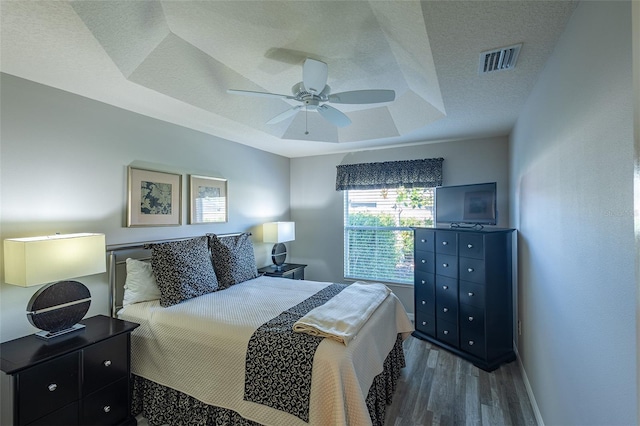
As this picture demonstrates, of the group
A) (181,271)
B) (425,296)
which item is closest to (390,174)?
(425,296)

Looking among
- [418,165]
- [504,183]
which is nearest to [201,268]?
[418,165]

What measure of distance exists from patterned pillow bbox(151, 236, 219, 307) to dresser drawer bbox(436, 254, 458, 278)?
2.43m

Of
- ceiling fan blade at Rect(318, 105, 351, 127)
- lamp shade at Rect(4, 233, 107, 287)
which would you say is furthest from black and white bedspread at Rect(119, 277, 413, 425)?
ceiling fan blade at Rect(318, 105, 351, 127)

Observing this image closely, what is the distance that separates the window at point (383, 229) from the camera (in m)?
4.20

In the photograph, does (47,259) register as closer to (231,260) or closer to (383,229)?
(231,260)

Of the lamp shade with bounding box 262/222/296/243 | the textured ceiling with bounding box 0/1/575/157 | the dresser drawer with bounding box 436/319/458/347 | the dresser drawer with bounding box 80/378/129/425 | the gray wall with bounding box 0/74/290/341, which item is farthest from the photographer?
the lamp shade with bounding box 262/222/296/243

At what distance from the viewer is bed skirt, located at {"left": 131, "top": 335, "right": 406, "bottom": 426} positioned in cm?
198

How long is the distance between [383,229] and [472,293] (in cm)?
164

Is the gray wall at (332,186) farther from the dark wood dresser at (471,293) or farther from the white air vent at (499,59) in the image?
the white air vent at (499,59)

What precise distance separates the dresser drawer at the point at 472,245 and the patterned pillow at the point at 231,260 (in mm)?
2336

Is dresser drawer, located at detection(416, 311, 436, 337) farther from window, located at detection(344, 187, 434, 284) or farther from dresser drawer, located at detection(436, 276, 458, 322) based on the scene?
window, located at detection(344, 187, 434, 284)

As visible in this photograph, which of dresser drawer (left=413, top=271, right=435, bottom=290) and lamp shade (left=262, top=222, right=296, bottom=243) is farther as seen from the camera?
lamp shade (left=262, top=222, right=296, bottom=243)

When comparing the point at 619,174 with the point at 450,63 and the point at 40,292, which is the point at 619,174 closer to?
the point at 450,63

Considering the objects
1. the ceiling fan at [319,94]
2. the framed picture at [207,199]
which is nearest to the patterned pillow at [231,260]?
the framed picture at [207,199]
